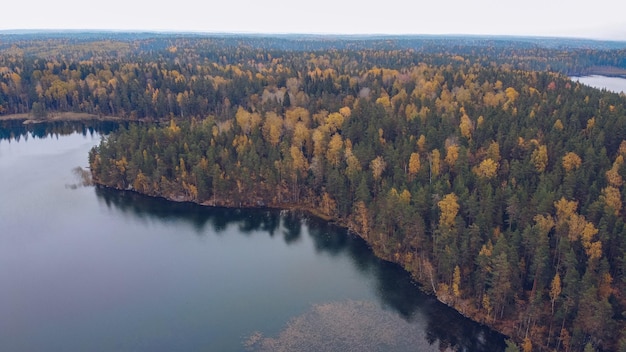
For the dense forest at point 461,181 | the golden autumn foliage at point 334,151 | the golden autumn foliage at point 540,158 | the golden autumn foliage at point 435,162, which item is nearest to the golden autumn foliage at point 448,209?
the dense forest at point 461,181

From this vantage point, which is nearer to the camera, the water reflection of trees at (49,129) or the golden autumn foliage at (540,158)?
the golden autumn foliage at (540,158)

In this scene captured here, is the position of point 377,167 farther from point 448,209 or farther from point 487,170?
point 448,209

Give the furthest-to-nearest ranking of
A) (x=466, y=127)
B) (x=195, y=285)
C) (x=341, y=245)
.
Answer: (x=466, y=127), (x=341, y=245), (x=195, y=285)

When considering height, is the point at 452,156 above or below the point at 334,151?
above

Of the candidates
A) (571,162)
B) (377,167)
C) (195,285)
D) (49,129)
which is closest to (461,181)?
(377,167)

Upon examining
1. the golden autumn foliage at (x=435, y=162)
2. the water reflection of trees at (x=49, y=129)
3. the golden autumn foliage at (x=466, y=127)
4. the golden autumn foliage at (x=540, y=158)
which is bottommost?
the water reflection of trees at (x=49, y=129)

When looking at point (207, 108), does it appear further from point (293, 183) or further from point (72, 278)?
point (72, 278)

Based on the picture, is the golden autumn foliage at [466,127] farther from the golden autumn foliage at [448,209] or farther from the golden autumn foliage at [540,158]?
the golden autumn foliage at [448,209]
